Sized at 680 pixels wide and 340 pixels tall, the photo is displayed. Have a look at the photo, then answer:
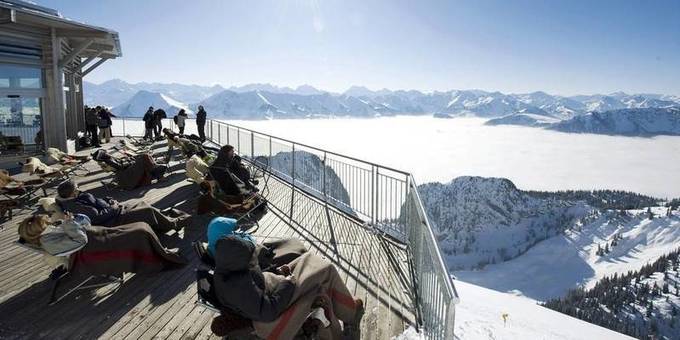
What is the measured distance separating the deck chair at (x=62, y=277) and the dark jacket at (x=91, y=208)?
662 millimetres

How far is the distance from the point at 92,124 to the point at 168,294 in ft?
54.6

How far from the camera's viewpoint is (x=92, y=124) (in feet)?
60.0

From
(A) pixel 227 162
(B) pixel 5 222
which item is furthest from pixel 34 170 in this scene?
(A) pixel 227 162

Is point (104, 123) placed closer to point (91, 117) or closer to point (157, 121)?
point (91, 117)

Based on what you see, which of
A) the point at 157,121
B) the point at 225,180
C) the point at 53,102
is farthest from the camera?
the point at 157,121

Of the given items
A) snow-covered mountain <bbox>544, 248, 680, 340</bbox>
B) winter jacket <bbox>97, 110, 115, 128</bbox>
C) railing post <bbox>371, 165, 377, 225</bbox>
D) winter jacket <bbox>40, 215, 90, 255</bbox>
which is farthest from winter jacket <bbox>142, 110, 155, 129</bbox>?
snow-covered mountain <bbox>544, 248, 680, 340</bbox>

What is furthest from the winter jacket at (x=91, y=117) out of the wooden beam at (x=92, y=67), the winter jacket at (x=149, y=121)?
the wooden beam at (x=92, y=67)

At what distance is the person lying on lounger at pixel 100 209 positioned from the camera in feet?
17.5

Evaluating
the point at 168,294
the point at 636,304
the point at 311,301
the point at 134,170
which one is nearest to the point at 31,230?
the point at 168,294

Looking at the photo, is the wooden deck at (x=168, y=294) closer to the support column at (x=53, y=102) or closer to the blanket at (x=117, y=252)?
the blanket at (x=117, y=252)

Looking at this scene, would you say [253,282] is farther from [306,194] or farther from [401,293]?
[306,194]

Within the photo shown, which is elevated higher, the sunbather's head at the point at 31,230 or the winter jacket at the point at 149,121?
the winter jacket at the point at 149,121

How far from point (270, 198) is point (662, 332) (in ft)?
523

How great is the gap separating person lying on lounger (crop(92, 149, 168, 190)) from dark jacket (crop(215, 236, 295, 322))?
806 cm
